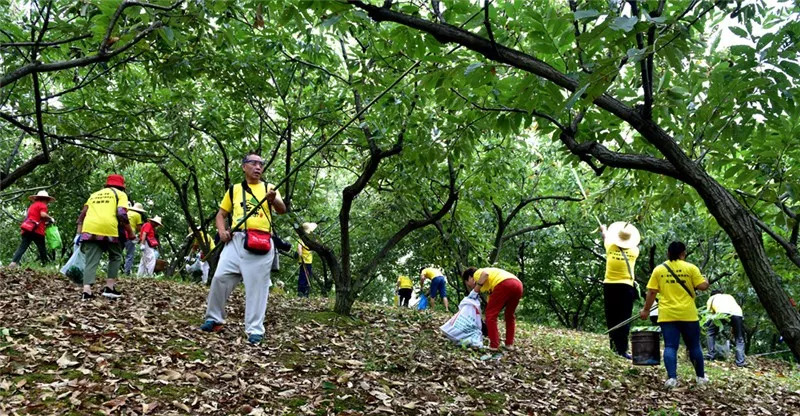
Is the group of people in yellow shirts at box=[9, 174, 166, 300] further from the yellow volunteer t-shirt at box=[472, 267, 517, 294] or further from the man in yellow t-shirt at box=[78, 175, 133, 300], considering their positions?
the yellow volunteer t-shirt at box=[472, 267, 517, 294]

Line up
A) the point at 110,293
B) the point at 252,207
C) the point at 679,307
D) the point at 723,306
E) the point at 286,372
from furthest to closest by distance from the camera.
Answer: the point at 723,306 → the point at 110,293 → the point at 679,307 → the point at 252,207 → the point at 286,372

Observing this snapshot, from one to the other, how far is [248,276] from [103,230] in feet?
8.83

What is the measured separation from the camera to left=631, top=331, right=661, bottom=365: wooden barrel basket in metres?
6.70

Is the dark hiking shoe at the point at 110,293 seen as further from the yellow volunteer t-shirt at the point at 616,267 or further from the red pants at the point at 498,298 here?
the yellow volunteer t-shirt at the point at 616,267

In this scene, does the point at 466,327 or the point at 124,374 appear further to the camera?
the point at 466,327

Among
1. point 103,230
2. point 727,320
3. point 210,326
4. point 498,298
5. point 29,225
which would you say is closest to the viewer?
point 210,326

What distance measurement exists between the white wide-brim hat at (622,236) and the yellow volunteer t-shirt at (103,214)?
6970mm

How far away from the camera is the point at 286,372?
4.92m

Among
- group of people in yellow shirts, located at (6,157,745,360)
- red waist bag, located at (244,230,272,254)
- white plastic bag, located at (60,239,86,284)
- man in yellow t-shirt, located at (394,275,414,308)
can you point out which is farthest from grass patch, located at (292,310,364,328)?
man in yellow t-shirt, located at (394,275,414,308)

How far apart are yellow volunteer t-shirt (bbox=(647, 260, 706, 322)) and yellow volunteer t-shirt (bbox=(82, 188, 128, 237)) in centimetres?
677

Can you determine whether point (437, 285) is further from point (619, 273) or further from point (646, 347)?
point (646, 347)

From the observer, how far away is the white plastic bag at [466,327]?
728cm

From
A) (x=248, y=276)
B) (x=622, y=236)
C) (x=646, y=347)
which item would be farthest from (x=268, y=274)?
(x=622, y=236)

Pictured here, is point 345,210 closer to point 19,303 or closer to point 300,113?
point 300,113
